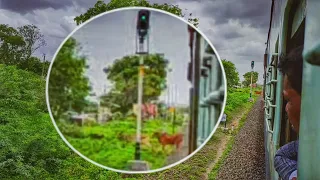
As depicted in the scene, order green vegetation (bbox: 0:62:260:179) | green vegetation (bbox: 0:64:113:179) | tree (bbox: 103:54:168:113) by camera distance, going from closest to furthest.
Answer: tree (bbox: 103:54:168:113) → green vegetation (bbox: 0:62:260:179) → green vegetation (bbox: 0:64:113:179)

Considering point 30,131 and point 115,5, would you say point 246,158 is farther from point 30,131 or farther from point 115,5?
point 30,131

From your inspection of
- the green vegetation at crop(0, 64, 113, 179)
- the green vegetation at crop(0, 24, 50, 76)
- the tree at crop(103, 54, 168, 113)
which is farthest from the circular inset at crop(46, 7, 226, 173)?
the green vegetation at crop(0, 64, 113, 179)

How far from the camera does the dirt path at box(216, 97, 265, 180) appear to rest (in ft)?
13.6

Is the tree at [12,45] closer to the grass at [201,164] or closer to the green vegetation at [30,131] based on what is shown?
the green vegetation at [30,131]

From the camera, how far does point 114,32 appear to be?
1.61 meters

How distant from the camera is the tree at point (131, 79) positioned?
1553 mm

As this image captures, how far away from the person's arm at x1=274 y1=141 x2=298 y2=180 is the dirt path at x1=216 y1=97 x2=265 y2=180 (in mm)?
2514

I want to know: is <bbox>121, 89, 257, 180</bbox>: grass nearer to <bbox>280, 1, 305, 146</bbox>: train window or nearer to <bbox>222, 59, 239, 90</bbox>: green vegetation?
<bbox>222, 59, 239, 90</bbox>: green vegetation

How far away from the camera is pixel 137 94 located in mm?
1551

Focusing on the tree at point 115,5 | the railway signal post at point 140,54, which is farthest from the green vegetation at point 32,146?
the railway signal post at point 140,54

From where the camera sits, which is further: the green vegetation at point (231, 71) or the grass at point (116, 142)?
the green vegetation at point (231, 71)

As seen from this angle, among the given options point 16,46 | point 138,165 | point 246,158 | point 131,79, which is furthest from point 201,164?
point 131,79

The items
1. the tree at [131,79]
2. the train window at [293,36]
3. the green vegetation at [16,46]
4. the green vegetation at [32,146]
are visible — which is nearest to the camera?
the train window at [293,36]

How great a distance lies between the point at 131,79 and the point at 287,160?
0.54 metres
